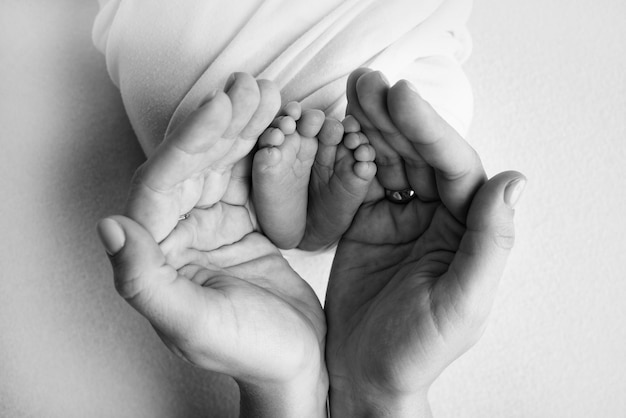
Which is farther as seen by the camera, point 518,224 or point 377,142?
point 518,224

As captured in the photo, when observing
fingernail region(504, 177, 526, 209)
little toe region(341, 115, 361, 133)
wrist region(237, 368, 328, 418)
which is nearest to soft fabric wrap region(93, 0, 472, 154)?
little toe region(341, 115, 361, 133)

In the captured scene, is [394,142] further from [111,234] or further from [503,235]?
[111,234]

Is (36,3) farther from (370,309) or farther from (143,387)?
(370,309)

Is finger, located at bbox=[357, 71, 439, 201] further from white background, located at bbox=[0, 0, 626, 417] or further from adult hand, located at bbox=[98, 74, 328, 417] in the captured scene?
white background, located at bbox=[0, 0, 626, 417]

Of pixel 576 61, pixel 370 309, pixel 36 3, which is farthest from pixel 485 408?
pixel 36 3

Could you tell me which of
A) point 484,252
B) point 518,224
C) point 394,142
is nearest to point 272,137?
point 394,142

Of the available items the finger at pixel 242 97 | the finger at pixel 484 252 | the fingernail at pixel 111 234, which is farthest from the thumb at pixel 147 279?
the finger at pixel 484 252

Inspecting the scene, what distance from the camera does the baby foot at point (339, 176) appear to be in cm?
62

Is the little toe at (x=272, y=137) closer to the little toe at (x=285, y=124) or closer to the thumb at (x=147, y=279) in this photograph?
the little toe at (x=285, y=124)

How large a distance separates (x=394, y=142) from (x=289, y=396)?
0.92ft

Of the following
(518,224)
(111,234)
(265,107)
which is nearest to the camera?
(111,234)

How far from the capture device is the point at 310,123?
23.7 inches

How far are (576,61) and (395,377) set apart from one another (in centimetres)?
69

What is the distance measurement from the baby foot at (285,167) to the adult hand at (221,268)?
0.8 inches
